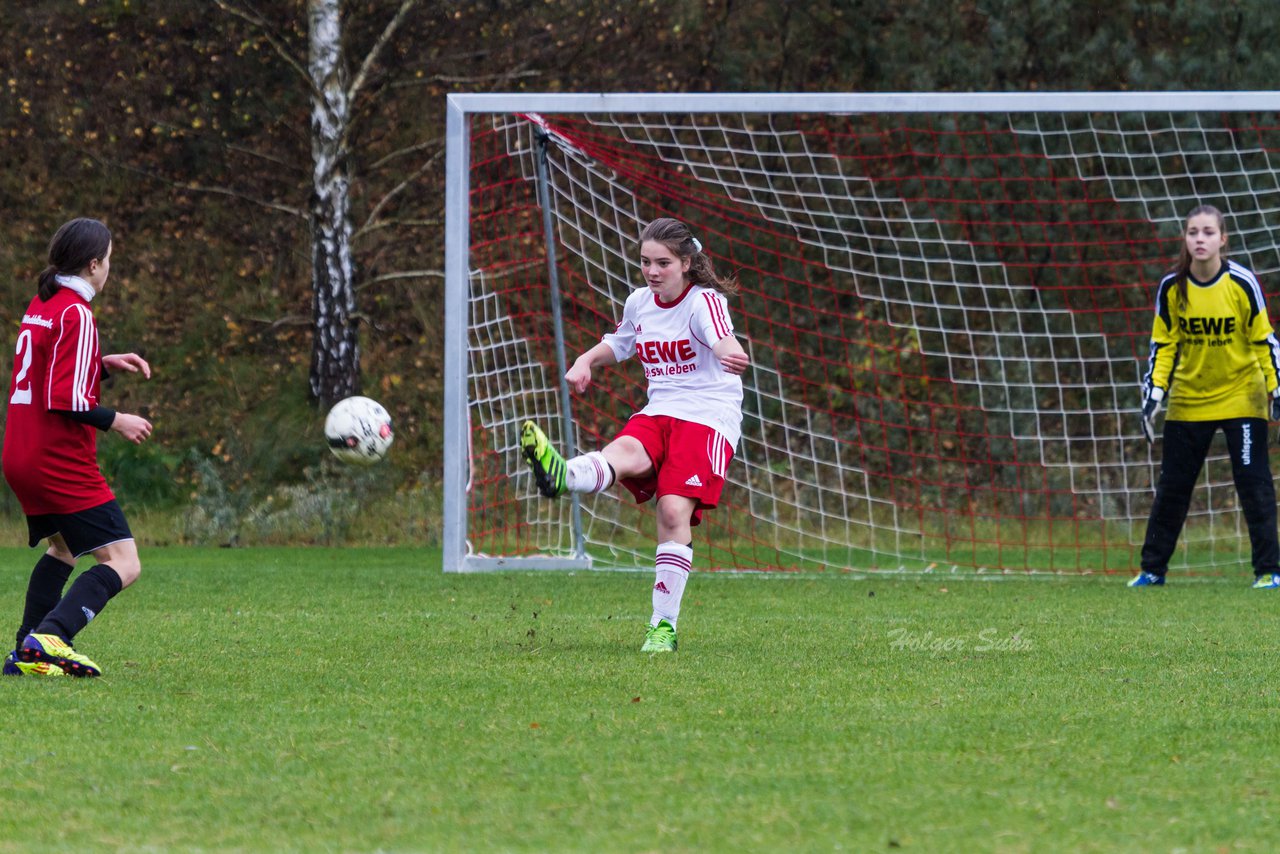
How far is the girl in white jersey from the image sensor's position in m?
5.87

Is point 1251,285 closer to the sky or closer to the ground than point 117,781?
closer to the sky

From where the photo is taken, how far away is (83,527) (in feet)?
17.3

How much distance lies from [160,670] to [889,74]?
1074 centimetres

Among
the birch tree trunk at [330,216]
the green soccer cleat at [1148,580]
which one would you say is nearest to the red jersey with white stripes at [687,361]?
the green soccer cleat at [1148,580]

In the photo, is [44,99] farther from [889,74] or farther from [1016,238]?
[1016,238]

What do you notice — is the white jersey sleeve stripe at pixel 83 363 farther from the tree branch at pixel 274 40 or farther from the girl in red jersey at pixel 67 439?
the tree branch at pixel 274 40

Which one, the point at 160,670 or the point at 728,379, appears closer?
the point at 160,670

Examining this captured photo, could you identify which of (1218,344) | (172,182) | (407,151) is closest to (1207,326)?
(1218,344)

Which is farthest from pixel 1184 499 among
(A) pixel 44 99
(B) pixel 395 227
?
(A) pixel 44 99

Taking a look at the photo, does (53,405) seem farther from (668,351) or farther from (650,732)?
(650,732)

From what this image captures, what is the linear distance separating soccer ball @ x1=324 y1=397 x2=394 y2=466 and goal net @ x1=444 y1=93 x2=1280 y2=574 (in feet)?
12.8

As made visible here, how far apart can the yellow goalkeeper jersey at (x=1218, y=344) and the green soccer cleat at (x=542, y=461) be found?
14.6ft

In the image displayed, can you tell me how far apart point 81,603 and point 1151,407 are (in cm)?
558

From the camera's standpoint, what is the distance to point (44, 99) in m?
16.7
